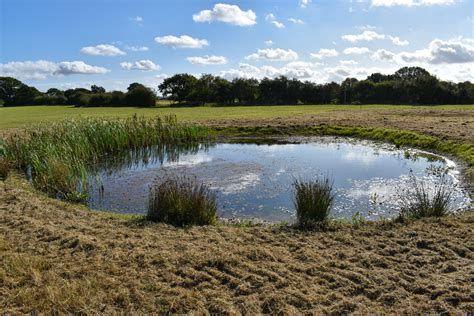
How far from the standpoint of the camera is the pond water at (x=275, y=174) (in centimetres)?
1046

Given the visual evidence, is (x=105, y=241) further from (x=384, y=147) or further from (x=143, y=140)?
(x=384, y=147)

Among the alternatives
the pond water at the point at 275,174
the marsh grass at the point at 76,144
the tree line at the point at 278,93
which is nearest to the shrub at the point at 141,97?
the tree line at the point at 278,93

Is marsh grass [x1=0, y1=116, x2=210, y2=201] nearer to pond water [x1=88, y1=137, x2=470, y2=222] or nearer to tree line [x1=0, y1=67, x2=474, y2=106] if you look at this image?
pond water [x1=88, y1=137, x2=470, y2=222]

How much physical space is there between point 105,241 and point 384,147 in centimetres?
1768

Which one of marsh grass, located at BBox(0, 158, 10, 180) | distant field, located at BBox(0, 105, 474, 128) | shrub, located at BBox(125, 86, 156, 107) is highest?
shrub, located at BBox(125, 86, 156, 107)

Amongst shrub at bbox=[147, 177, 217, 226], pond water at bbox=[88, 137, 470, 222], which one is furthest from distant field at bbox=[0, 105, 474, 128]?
shrub at bbox=[147, 177, 217, 226]

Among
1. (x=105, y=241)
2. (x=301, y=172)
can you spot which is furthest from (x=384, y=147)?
(x=105, y=241)

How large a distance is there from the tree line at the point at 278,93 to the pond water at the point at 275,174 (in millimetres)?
49616

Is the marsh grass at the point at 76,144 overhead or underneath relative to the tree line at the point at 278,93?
underneath

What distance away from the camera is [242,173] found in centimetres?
1506

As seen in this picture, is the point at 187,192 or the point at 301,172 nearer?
the point at 187,192

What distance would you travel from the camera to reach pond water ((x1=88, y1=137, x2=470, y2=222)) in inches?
→ 412

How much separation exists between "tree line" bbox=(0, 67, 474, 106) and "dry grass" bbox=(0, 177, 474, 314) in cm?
6443

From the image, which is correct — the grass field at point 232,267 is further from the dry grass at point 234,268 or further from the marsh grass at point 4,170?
the marsh grass at point 4,170
